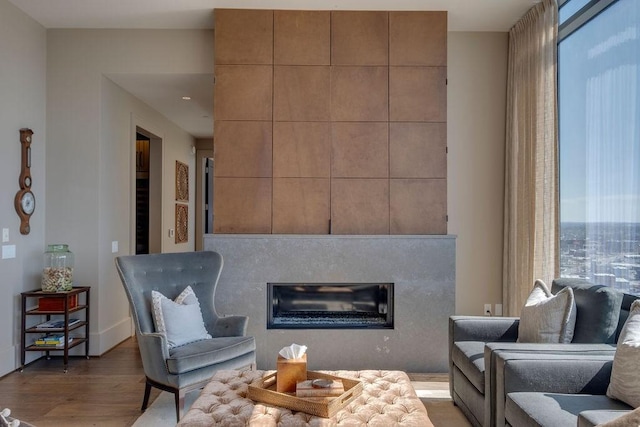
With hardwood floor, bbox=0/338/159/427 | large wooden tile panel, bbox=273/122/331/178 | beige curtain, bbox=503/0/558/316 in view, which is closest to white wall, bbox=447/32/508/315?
beige curtain, bbox=503/0/558/316

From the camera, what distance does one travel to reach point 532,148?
395 cm

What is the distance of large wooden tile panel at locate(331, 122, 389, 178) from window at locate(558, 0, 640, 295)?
1.43m

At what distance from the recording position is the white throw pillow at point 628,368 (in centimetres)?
192

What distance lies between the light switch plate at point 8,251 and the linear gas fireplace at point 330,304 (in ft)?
7.14

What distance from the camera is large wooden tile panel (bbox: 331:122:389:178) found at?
4148 millimetres

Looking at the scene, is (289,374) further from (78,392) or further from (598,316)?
(78,392)

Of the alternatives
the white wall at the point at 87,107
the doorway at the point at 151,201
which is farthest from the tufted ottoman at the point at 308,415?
the doorway at the point at 151,201

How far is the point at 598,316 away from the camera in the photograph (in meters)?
2.51

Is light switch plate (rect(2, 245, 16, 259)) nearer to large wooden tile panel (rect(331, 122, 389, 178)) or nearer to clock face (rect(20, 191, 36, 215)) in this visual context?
clock face (rect(20, 191, 36, 215))

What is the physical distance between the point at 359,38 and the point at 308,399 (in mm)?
3170

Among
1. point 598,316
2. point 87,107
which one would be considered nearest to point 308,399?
point 598,316

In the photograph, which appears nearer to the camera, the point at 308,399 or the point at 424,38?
the point at 308,399

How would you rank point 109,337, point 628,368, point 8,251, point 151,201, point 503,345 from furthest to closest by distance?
point 151,201
point 109,337
point 8,251
point 503,345
point 628,368

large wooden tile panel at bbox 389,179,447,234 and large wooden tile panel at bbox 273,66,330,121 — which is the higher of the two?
large wooden tile panel at bbox 273,66,330,121
